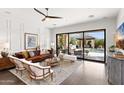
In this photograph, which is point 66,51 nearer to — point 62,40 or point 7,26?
point 62,40

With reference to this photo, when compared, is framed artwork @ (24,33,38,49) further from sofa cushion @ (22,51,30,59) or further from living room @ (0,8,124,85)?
sofa cushion @ (22,51,30,59)

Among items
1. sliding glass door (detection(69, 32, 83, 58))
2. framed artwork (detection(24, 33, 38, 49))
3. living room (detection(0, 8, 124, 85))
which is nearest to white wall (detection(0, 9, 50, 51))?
living room (detection(0, 8, 124, 85))

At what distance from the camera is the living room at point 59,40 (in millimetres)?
3918

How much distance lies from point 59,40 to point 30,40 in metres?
2.61

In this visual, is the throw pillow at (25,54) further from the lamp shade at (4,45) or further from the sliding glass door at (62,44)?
the sliding glass door at (62,44)

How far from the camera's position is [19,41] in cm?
569

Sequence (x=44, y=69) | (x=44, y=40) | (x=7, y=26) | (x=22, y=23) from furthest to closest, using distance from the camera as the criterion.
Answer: (x=44, y=40)
(x=22, y=23)
(x=7, y=26)
(x=44, y=69)

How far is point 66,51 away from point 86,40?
1707 mm

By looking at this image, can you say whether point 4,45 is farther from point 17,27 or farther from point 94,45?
point 94,45

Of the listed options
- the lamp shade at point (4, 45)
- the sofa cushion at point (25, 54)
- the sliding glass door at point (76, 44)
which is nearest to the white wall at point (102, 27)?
the sliding glass door at point (76, 44)

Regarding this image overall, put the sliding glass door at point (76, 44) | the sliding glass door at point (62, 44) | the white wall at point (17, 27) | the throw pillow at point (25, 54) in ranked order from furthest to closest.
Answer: the sliding glass door at point (62, 44)
the sliding glass door at point (76, 44)
the throw pillow at point (25, 54)
the white wall at point (17, 27)

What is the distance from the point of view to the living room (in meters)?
3.92
